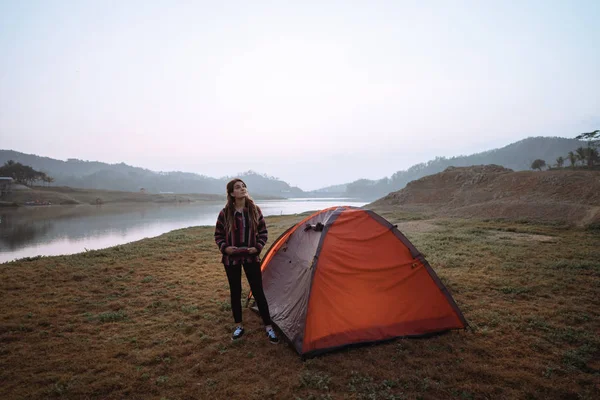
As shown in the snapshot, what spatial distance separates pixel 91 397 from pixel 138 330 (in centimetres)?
163

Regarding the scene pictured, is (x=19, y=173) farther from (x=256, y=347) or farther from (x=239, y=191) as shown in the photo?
(x=256, y=347)

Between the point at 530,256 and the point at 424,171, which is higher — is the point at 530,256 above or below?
below

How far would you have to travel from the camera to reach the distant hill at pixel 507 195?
16672 mm

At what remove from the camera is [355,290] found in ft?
14.5

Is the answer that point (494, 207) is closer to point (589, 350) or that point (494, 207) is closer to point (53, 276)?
point (589, 350)

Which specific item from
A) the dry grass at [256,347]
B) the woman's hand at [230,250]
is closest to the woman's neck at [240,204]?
the woman's hand at [230,250]

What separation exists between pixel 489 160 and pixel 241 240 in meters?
181

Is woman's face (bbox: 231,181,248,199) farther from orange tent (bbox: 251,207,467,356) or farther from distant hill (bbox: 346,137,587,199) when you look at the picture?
distant hill (bbox: 346,137,587,199)

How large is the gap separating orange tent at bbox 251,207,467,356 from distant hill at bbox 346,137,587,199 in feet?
464

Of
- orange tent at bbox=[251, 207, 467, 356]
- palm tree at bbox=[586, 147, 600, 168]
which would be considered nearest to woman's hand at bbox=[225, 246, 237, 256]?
orange tent at bbox=[251, 207, 467, 356]

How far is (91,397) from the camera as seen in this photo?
3248 millimetres

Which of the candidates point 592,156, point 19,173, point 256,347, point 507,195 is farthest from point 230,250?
point 19,173

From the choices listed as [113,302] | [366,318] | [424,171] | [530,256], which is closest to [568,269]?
[530,256]

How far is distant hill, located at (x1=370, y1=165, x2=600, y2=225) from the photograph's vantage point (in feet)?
54.7
